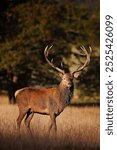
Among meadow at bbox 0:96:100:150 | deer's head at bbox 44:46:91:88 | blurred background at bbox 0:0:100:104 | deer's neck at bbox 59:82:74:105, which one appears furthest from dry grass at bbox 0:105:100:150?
deer's head at bbox 44:46:91:88

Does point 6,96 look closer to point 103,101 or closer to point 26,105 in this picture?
point 26,105

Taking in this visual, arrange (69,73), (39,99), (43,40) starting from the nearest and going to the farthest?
(69,73), (39,99), (43,40)

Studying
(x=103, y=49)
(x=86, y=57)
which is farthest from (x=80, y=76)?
(x=103, y=49)

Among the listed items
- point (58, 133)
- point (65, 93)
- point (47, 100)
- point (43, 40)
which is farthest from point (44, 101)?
point (43, 40)

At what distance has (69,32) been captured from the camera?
7922mm

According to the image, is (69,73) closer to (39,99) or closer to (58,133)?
(39,99)

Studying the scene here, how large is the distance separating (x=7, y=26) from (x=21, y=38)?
23cm

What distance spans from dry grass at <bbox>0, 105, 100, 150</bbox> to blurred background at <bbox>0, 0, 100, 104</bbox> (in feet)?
0.93

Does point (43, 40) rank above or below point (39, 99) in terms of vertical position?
above

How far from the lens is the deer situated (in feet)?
23.7

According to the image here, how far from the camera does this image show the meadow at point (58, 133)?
7.03 metres

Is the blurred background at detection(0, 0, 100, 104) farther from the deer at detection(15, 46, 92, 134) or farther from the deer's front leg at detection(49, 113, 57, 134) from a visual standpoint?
the deer's front leg at detection(49, 113, 57, 134)

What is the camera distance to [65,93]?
724 centimetres

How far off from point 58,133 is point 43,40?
1.12 metres
